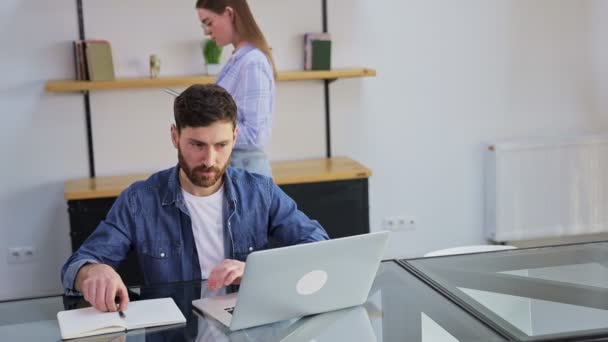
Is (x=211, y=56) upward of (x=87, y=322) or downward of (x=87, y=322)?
upward

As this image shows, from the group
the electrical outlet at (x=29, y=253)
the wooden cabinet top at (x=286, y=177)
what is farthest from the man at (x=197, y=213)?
the electrical outlet at (x=29, y=253)

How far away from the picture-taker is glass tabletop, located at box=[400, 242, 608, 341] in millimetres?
1656

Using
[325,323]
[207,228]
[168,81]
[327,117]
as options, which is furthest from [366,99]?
[325,323]

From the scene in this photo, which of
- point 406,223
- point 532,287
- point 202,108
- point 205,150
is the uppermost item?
point 202,108

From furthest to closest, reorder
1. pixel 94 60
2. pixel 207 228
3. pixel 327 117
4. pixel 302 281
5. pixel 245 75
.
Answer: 1. pixel 327 117
2. pixel 94 60
3. pixel 245 75
4. pixel 207 228
5. pixel 302 281

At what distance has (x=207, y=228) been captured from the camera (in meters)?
2.16

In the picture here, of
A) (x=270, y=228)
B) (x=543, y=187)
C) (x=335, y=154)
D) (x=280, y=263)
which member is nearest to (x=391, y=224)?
(x=335, y=154)

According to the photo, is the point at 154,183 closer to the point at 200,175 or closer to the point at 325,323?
the point at 200,175

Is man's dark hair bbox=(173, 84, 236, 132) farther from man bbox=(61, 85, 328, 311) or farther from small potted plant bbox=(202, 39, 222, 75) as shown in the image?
small potted plant bbox=(202, 39, 222, 75)

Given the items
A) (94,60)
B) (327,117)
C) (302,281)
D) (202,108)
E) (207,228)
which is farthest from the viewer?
(327,117)

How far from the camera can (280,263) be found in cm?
162

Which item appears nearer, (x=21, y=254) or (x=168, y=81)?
(x=168, y=81)

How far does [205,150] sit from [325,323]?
1.94 feet

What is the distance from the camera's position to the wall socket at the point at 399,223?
4.55 meters
